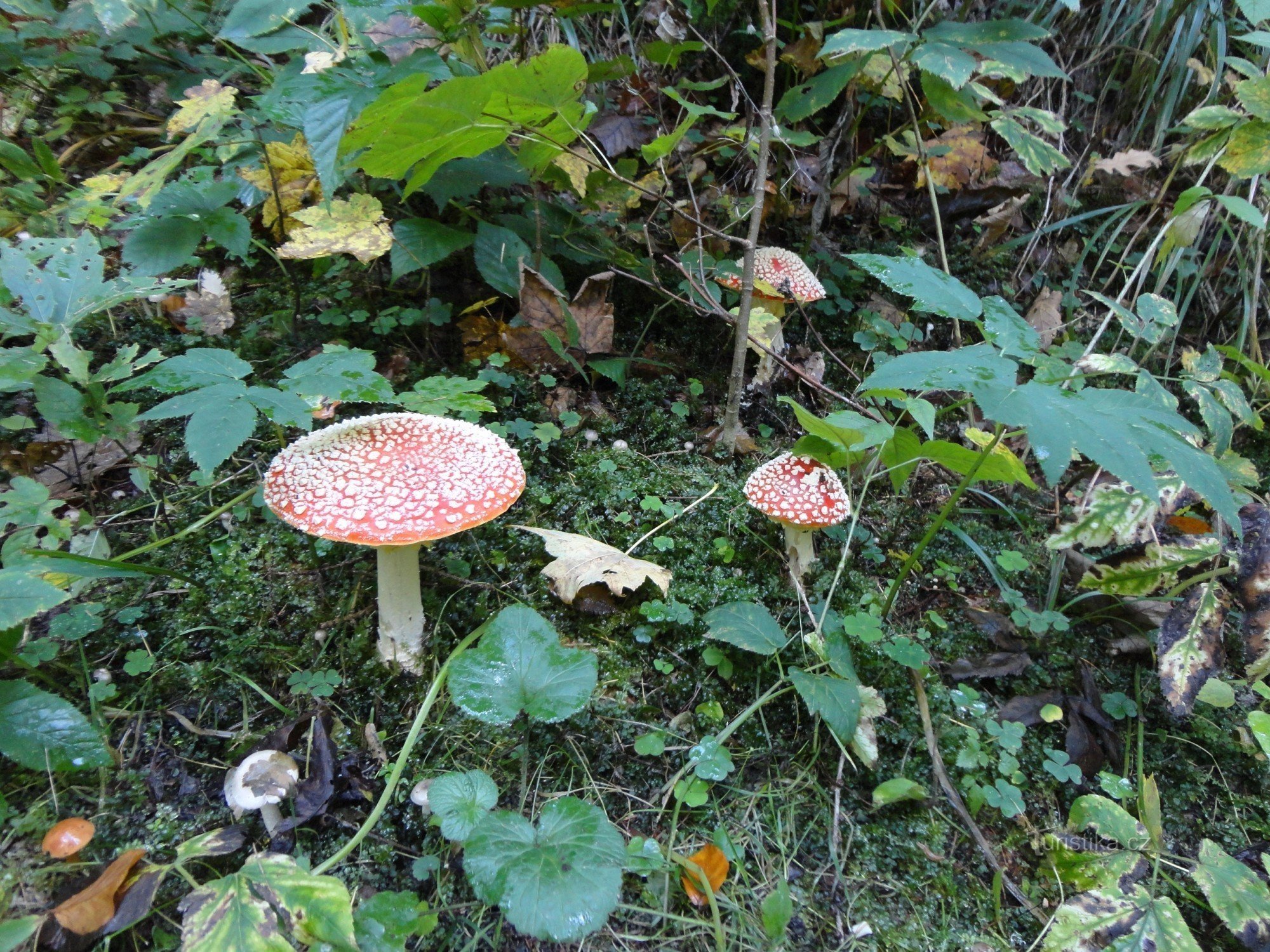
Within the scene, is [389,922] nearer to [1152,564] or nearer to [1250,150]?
[1152,564]

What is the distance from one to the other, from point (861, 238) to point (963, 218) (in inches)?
31.9

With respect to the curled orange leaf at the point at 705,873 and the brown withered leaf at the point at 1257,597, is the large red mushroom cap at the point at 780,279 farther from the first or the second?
the curled orange leaf at the point at 705,873

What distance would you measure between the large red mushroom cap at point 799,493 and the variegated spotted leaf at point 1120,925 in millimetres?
1259

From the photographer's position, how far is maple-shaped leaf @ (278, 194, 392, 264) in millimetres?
2482

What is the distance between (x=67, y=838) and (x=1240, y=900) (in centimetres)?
302

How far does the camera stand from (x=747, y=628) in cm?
220

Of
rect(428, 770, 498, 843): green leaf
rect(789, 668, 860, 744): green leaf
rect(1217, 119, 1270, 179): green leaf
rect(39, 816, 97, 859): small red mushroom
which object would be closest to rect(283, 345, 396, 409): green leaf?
rect(428, 770, 498, 843): green leaf

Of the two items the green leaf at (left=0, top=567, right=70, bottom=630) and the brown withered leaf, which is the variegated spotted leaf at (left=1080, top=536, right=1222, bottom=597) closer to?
the brown withered leaf

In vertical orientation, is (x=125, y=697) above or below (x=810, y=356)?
below

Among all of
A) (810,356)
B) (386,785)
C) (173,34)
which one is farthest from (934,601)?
(173,34)

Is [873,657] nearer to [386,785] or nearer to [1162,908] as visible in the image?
[1162,908]

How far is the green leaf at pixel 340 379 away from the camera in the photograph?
212 centimetres

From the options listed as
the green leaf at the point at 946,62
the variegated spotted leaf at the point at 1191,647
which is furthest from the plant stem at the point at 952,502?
the green leaf at the point at 946,62

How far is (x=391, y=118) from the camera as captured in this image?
74.3 inches
